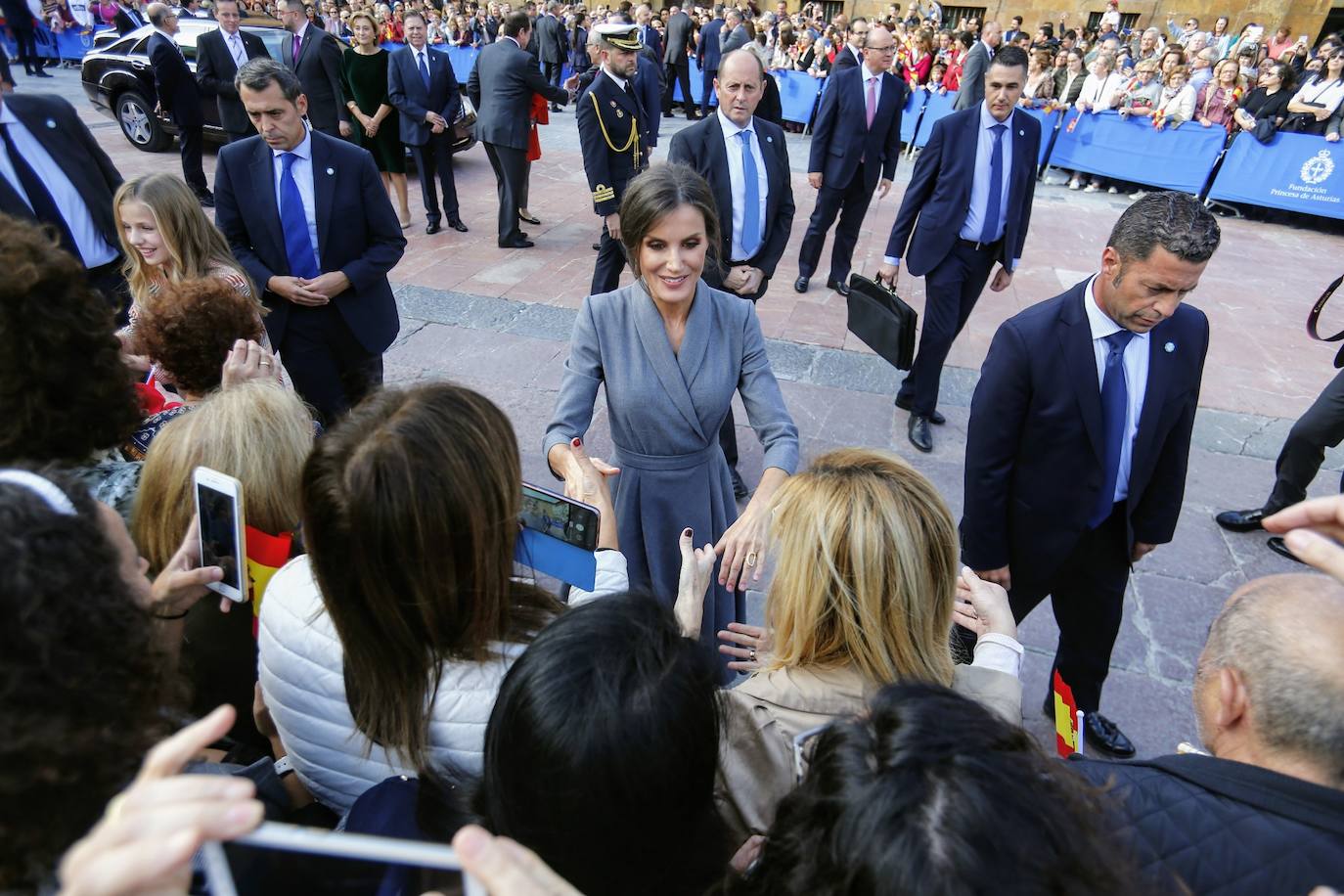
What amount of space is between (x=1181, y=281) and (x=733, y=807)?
1.73m

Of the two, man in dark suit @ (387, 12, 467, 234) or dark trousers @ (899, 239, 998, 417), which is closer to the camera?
dark trousers @ (899, 239, 998, 417)

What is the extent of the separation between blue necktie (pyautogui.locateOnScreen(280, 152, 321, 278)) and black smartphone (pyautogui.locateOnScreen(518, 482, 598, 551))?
236 centimetres

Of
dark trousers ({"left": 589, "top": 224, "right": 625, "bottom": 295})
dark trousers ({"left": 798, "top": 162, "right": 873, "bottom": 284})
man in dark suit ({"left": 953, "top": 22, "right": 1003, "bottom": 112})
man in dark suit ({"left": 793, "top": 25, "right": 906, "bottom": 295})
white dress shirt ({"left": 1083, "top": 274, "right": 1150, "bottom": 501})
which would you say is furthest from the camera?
man in dark suit ({"left": 953, "top": 22, "right": 1003, "bottom": 112})

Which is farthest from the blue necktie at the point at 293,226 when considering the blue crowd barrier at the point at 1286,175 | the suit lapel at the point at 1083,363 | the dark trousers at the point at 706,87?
the dark trousers at the point at 706,87

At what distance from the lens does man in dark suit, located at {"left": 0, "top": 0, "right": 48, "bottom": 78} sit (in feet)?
44.9

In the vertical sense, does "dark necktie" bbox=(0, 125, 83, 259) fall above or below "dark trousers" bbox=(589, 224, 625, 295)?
above

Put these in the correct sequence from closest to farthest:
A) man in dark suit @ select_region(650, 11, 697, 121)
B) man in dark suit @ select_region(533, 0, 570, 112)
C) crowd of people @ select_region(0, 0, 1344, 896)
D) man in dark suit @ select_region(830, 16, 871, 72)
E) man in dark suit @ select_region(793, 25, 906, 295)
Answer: crowd of people @ select_region(0, 0, 1344, 896), man in dark suit @ select_region(793, 25, 906, 295), man in dark suit @ select_region(830, 16, 871, 72), man in dark suit @ select_region(533, 0, 570, 112), man in dark suit @ select_region(650, 11, 697, 121)

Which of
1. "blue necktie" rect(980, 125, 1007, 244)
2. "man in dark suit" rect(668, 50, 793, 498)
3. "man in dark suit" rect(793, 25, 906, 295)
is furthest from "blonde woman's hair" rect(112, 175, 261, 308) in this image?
"man in dark suit" rect(793, 25, 906, 295)

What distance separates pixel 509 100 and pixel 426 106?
993mm

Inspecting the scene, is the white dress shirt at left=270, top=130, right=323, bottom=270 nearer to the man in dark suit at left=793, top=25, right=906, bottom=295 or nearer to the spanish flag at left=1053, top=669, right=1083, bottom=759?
the spanish flag at left=1053, top=669, right=1083, bottom=759

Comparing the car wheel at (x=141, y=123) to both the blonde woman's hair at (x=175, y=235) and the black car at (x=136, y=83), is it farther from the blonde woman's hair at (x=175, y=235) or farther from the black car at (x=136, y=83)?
the blonde woman's hair at (x=175, y=235)

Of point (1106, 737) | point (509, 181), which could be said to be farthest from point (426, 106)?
point (1106, 737)

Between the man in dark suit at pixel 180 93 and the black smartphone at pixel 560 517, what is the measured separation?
24.0 ft

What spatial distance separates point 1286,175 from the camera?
353 inches
